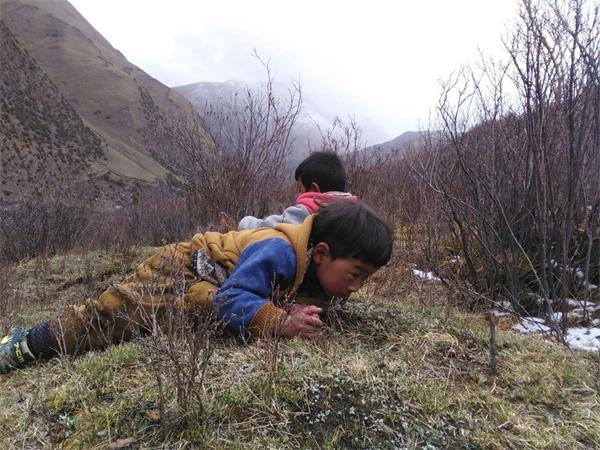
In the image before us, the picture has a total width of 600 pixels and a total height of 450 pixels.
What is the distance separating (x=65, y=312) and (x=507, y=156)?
144 inches

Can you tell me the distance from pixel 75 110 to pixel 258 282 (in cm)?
5796

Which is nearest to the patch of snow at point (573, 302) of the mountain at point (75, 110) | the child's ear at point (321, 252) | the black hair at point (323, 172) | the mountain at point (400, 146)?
the black hair at point (323, 172)

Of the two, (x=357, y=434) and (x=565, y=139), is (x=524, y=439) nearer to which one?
(x=357, y=434)

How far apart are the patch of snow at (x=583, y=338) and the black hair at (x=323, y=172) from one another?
6.85ft

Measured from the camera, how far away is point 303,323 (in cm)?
207

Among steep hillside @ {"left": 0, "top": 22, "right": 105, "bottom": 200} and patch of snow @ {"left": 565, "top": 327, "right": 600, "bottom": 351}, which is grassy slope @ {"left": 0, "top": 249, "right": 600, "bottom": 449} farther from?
steep hillside @ {"left": 0, "top": 22, "right": 105, "bottom": 200}

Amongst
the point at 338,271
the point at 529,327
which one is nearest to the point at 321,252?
the point at 338,271

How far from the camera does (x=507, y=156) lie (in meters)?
4.11

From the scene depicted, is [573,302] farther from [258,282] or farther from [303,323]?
[258,282]

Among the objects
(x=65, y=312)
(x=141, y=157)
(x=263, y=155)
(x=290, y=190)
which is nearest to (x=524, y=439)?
(x=65, y=312)

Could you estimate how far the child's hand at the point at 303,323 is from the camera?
2062mm

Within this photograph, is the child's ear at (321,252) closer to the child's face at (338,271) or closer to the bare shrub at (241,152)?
the child's face at (338,271)

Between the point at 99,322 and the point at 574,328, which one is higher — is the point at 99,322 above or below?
above

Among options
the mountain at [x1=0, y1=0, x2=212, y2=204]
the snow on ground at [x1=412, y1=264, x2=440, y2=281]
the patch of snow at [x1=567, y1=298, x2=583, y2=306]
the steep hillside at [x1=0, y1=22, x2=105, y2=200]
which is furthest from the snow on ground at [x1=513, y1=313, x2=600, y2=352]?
the steep hillside at [x1=0, y1=22, x2=105, y2=200]
